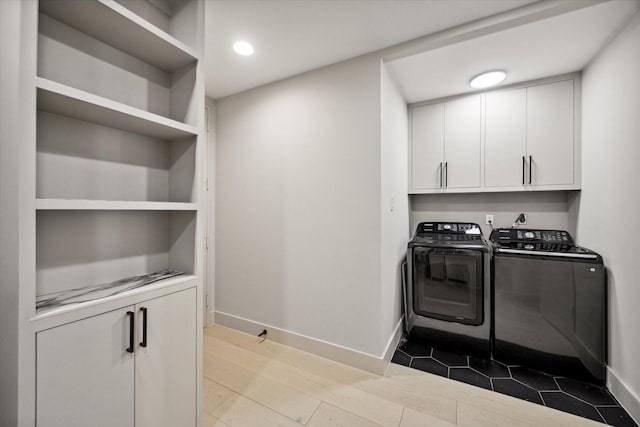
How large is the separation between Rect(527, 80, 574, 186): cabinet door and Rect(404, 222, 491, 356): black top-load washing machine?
82 cm

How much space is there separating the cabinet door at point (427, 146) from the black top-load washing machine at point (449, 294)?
710mm

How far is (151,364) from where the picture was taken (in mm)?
1211

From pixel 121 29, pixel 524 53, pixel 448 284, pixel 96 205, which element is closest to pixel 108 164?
pixel 96 205

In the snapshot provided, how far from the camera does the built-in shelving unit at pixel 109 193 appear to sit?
870 millimetres

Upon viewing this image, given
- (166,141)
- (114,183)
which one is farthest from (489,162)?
(114,183)

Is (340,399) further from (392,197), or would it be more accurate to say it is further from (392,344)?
(392,197)

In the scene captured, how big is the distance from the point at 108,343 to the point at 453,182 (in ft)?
9.48

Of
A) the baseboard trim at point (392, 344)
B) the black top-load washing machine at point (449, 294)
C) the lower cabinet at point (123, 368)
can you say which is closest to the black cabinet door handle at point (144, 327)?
the lower cabinet at point (123, 368)

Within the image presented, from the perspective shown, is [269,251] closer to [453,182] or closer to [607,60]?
[453,182]

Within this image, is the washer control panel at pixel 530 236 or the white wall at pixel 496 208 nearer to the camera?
→ the washer control panel at pixel 530 236

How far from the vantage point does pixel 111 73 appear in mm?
1310

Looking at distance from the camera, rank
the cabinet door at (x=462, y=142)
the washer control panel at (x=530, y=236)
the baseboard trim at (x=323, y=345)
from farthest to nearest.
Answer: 1. the cabinet door at (x=462, y=142)
2. the washer control panel at (x=530, y=236)
3. the baseboard trim at (x=323, y=345)

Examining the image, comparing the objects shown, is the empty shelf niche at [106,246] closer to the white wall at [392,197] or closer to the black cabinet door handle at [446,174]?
the white wall at [392,197]

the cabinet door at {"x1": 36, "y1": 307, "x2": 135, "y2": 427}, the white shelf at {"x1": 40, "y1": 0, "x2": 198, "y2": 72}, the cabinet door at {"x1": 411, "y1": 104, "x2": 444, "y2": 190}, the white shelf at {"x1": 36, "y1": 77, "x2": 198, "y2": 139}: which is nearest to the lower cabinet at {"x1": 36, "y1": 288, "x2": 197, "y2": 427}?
the cabinet door at {"x1": 36, "y1": 307, "x2": 135, "y2": 427}
